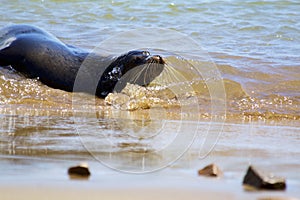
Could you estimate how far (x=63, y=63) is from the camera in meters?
6.49

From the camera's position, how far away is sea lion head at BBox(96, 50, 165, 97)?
5.77 metres

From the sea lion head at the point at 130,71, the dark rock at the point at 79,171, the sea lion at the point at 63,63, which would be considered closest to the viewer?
the dark rock at the point at 79,171

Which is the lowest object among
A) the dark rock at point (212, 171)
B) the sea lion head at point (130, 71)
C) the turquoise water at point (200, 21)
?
the dark rock at point (212, 171)

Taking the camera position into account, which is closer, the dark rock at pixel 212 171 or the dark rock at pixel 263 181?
the dark rock at pixel 263 181

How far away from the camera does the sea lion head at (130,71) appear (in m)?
5.77

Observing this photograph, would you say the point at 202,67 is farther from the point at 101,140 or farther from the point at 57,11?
the point at 57,11

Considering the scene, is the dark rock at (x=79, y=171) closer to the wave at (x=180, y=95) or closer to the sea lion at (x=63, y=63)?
the wave at (x=180, y=95)

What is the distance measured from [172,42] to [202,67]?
1.70 metres

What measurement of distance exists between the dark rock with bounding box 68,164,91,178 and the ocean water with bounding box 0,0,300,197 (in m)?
0.29

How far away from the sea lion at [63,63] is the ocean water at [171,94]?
19 centimetres

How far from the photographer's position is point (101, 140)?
11.2 ft

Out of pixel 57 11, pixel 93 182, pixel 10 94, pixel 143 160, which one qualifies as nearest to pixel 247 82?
pixel 10 94

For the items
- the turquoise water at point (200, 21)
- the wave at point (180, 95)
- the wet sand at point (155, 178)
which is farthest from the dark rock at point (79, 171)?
the turquoise water at point (200, 21)

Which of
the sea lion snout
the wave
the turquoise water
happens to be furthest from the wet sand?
the turquoise water
